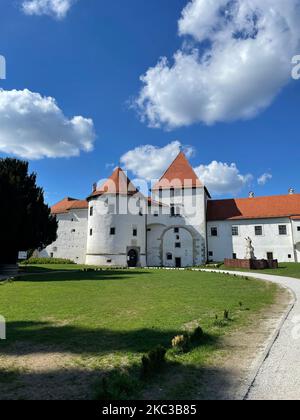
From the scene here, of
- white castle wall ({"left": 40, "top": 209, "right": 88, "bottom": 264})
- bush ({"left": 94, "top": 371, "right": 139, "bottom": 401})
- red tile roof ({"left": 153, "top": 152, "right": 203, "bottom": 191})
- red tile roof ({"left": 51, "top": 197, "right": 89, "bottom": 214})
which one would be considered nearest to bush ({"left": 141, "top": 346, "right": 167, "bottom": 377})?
bush ({"left": 94, "top": 371, "right": 139, "bottom": 401})

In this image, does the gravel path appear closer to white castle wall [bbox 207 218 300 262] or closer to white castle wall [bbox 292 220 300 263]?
white castle wall [bbox 292 220 300 263]

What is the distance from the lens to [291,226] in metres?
43.3

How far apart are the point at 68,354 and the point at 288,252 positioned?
4182 centimetres

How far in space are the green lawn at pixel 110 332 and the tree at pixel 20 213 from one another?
42.4 ft

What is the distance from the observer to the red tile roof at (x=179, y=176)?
48500mm

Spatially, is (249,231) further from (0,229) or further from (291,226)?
(0,229)

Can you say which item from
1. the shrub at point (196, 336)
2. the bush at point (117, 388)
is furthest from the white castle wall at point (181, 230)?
the bush at point (117, 388)

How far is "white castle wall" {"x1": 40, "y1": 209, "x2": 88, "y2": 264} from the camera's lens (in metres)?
49.2

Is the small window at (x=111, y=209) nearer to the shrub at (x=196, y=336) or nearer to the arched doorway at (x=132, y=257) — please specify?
Answer: the arched doorway at (x=132, y=257)

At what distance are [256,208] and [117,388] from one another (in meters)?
45.5

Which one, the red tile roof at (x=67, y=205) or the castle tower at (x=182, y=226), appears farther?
the red tile roof at (x=67, y=205)

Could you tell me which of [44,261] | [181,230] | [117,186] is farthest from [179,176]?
[44,261]

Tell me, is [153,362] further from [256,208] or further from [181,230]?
[256,208]
